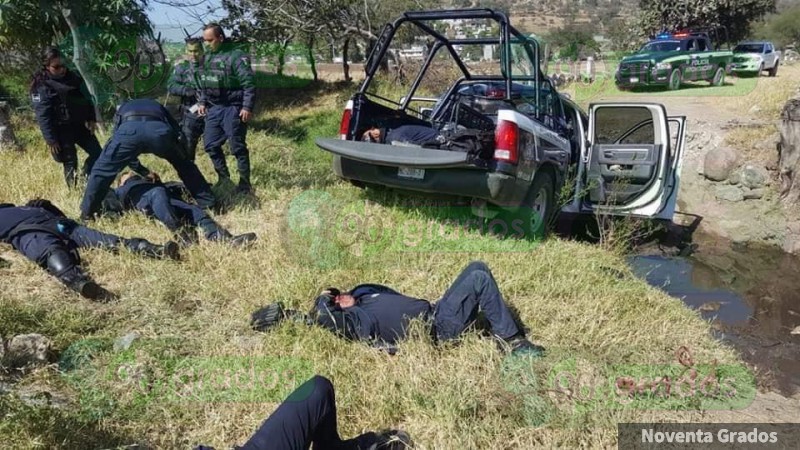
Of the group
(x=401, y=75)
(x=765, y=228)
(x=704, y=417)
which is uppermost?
(x=401, y=75)

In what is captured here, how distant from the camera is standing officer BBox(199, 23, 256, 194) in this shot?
623cm

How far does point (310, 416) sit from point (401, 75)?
41.5ft

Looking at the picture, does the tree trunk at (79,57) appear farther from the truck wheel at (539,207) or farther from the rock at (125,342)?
the truck wheel at (539,207)

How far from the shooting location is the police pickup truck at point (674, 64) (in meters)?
15.8

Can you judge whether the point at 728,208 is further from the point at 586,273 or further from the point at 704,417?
the point at 704,417

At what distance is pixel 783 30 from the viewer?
45406mm

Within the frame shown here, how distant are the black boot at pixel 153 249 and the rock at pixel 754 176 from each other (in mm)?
8002

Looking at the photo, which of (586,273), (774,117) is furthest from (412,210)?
(774,117)

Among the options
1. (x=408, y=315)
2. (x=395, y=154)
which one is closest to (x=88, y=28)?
(x=395, y=154)

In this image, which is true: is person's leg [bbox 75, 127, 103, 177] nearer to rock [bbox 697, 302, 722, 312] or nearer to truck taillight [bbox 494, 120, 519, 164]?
truck taillight [bbox 494, 120, 519, 164]

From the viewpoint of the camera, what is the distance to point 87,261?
442cm

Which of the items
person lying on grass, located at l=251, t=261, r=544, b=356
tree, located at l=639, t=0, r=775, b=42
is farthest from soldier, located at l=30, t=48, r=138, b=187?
tree, located at l=639, t=0, r=775, b=42

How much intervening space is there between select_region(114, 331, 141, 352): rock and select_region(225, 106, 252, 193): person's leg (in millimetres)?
3020

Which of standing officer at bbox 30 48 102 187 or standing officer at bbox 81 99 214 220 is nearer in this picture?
standing officer at bbox 81 99 214 220
